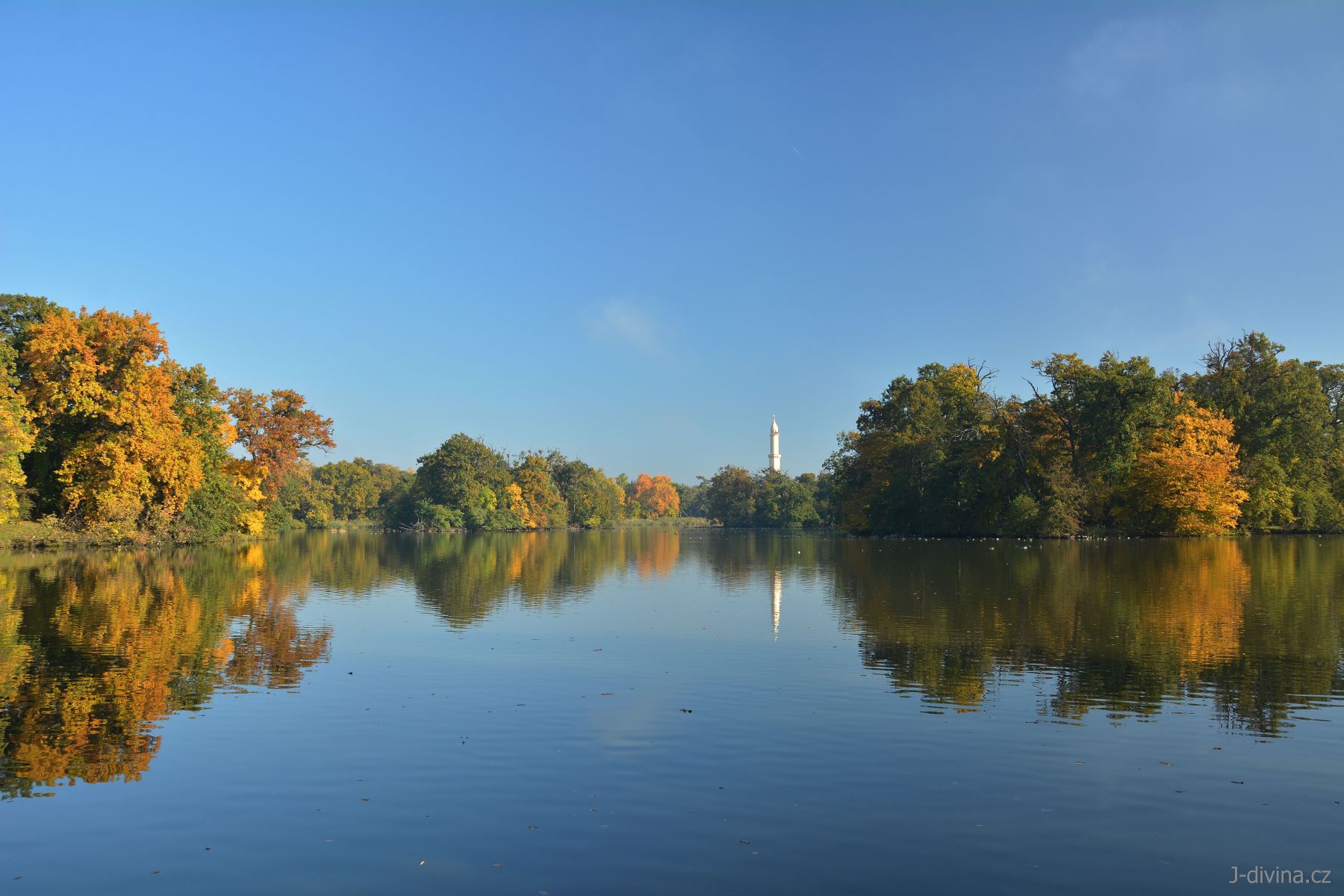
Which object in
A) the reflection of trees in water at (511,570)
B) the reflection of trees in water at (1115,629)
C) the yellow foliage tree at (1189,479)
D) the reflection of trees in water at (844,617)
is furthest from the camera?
the yellow foliage tree at (1189,479)

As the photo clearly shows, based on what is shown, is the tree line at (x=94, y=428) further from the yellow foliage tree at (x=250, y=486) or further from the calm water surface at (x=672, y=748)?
the calm water surface at (x=672, y=748)

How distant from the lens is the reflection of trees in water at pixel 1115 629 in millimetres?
13570

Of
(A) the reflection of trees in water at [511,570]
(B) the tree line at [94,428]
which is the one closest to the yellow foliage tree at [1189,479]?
(A) the reflection of trees in water at [511,570]

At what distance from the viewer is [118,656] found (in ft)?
54.0

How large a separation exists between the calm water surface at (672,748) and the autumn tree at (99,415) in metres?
27.4

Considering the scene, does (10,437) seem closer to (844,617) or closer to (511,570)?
(511,570)

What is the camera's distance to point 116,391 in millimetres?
49938

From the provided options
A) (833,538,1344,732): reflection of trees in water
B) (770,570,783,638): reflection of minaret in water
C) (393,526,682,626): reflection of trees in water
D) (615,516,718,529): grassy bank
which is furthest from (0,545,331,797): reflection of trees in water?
(615,516,718,529): grassy bank

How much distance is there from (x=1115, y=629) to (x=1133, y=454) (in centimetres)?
5302

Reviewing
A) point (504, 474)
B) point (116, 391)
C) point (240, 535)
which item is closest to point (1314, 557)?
point (116, 391)

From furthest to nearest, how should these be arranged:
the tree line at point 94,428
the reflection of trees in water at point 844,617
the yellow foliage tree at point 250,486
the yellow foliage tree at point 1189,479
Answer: the yellow foliage tree at point 250,486 < the yellow foliage tree at point 1189,479 < the tree line at point 94,428 < the reflection of trees in water at point 844,617

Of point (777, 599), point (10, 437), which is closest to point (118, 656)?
point (777, 599)

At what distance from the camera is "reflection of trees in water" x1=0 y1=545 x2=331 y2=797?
10.5 meters

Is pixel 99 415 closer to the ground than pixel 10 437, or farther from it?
farther from it
